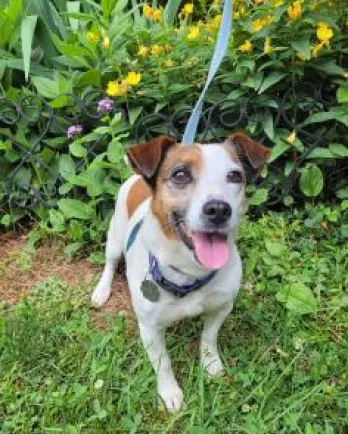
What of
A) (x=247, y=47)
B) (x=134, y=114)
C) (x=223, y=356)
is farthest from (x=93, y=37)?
(x=223, y=356)

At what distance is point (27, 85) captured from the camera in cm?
424

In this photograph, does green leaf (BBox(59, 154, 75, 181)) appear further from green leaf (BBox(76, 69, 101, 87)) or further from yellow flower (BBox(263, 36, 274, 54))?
yellow flower (BBox(263, 36, 274, 54))

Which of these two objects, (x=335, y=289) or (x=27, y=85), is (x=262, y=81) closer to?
(x=335, y=289)

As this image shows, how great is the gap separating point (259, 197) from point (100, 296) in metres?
1.06

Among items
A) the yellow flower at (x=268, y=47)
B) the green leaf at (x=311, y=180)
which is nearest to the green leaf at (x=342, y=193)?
the green leaf at (x=311, y=180)

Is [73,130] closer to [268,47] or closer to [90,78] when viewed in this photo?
[90,78]

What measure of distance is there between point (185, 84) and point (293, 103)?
24.6 inches

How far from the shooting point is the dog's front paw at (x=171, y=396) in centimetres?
288

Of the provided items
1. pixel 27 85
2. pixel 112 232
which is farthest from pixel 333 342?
pixel 27 85

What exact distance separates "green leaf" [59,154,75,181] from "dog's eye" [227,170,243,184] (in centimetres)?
159

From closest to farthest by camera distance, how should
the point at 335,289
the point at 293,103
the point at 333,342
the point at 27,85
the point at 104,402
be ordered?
the point at 104,402 → the point at 333,342 → the point at 335,289 → the point at 293,103 → the point at 27,85

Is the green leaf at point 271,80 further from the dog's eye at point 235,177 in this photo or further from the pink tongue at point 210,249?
the pink tongue at point 210,249

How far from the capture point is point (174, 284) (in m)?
2.71

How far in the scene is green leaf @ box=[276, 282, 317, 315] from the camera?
10.7 ft
